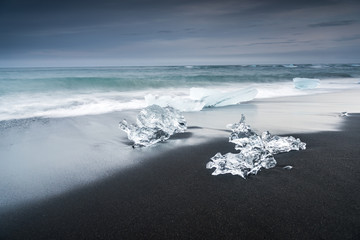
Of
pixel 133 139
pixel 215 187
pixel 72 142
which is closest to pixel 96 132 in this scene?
pixel 72 142

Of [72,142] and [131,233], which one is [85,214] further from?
[72,142]

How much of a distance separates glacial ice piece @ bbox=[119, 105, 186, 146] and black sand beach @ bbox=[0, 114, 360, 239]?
2.67 feet

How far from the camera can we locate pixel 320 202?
1.87 metres

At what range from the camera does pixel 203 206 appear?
187 centimetres

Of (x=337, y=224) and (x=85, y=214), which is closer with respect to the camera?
(x=337, y=224)

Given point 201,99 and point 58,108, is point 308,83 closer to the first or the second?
point 201,99

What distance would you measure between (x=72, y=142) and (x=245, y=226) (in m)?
2.78

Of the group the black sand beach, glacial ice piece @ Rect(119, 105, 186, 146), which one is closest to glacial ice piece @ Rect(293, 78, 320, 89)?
glacial ice piece @ Rect(119, 105, 186, 146)

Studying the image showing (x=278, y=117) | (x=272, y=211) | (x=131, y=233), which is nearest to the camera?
(x=131, y=233)

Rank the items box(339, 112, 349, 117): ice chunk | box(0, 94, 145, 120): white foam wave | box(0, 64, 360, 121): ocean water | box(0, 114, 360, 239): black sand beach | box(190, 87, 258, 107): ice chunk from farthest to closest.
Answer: box(0, 64, 360, 121): ocean water < box(190, 87, 258, 107): ice chunk < box(0, 94, 145, 120): white foam wave < box(339, 112, 349, 117): ice chunk < box(0, 114, 360, 239): black sand beach

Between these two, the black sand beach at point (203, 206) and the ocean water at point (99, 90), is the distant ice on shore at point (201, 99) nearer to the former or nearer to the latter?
the ocean water at point (99, 90)

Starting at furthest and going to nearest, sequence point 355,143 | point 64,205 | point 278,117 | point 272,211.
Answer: point 278,117
point 355,143
point 64,205
point 272,211

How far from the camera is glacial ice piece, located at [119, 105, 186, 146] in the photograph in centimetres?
345

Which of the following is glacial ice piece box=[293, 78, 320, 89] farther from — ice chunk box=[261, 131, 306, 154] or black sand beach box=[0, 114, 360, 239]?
black sand beach box=[0, 114, 360, 239]
